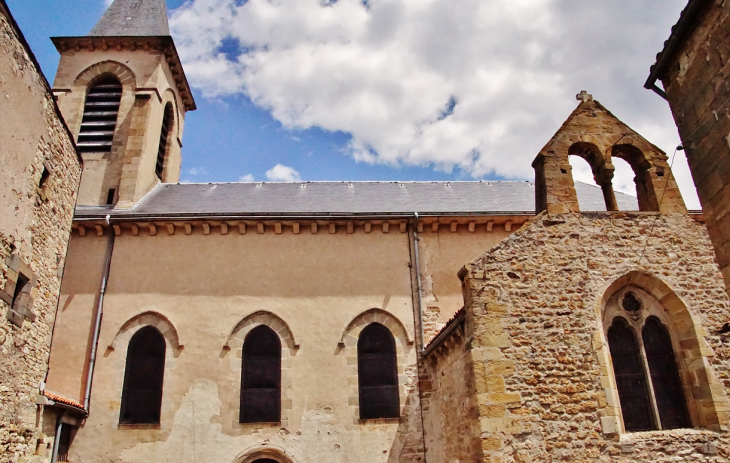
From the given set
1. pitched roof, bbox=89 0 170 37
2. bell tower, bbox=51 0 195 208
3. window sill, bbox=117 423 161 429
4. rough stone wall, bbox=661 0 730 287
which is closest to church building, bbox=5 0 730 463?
window sill, bbox=117 423 161 429

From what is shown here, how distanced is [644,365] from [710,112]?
4.20 meters

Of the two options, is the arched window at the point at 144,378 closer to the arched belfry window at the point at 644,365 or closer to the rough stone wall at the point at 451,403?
the rough stone wall at the point at 451,403

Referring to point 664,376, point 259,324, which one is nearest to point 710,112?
point 664,376

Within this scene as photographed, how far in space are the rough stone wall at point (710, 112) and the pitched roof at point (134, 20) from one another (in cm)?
1603

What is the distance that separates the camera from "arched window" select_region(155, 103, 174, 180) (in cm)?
1702

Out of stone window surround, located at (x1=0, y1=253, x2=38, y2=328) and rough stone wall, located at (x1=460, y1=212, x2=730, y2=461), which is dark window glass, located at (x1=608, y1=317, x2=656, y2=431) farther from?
stone window surround, located at (x1=0, y1=253, x2=38, y2=328)

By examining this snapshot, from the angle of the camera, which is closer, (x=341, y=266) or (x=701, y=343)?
(x=701, y=343)

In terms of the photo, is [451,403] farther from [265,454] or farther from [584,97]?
[584,97]

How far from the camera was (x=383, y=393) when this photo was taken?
→ 10.9 metres

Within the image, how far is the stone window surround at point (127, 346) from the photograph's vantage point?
10.5 meters

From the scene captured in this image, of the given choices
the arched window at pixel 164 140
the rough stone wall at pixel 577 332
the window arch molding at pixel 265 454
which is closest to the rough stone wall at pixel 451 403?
the rough stone wall at pixel 577 332

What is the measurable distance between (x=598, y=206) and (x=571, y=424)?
7925 millimetres

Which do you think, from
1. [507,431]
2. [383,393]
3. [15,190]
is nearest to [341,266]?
[383,393]

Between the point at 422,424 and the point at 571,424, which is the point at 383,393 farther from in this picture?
the point at 571,424
